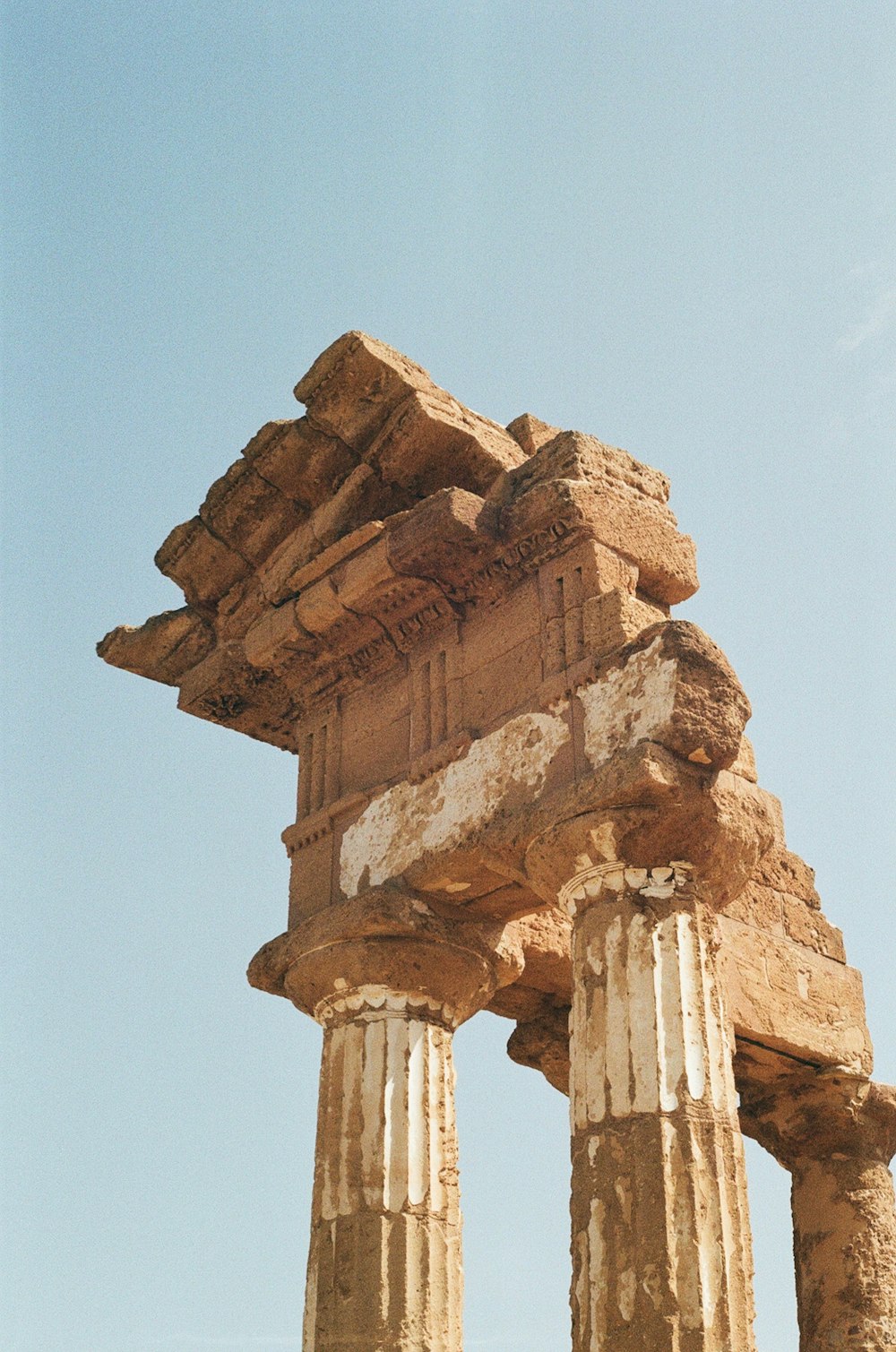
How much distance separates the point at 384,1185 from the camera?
330 inches

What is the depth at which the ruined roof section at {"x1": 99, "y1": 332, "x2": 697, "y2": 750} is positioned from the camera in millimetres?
9117

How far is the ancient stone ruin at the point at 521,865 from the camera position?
24.1 feet

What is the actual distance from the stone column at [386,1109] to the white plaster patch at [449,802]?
13.0 inches

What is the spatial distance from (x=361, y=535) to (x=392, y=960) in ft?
8.30

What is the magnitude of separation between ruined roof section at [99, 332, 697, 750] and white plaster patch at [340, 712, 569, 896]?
40.9 inches

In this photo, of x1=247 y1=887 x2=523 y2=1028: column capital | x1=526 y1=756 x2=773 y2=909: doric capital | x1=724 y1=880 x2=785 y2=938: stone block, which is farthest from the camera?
x1=724 y1=880 x2=785 y2=938: stone block

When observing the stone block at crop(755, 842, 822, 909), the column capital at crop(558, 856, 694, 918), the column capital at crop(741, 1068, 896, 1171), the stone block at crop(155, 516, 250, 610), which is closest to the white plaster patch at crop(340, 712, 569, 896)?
the column capital at crop(558, 856, 694, 918)

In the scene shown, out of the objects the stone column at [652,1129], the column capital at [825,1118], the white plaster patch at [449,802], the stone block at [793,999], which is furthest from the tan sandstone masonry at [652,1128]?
the column capital at [825,1118]

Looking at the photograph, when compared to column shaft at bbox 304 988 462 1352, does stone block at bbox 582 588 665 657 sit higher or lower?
higher

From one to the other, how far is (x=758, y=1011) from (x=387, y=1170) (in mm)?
2831

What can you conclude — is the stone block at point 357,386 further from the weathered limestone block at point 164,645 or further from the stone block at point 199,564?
the weathered limestone block at point 164,645

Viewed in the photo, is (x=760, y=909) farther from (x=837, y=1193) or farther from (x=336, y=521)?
(x=336, y=521)

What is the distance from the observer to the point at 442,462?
990 centimetres

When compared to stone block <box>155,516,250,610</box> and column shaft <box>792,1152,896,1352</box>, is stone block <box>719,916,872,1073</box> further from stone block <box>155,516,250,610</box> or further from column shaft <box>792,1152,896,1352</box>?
stone block <box>155,516,250,610</box>
